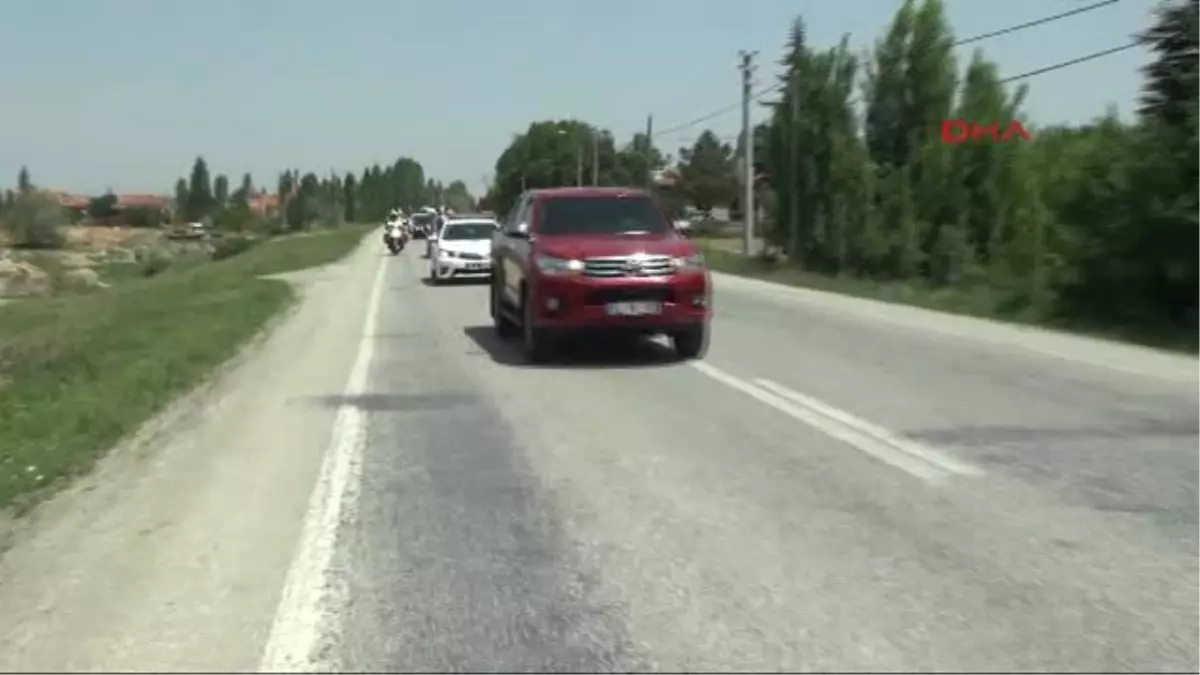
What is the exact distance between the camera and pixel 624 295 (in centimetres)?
1562

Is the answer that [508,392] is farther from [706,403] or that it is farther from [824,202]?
[824,202]

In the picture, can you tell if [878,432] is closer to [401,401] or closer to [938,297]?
[401,401]

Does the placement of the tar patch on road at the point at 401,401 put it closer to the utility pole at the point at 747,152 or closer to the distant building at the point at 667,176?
the utility pole at the point at 747,152

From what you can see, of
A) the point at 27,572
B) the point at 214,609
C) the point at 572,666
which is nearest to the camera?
the point at 572,666

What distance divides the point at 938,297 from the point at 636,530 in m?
24.1

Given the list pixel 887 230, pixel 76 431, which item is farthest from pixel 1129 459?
pixel 887 230

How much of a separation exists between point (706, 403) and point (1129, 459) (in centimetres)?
383

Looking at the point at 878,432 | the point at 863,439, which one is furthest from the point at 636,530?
the point at 878,432

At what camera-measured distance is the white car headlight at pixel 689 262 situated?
52.0ft

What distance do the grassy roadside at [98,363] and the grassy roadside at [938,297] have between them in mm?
10468

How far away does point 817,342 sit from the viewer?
61.5 feet

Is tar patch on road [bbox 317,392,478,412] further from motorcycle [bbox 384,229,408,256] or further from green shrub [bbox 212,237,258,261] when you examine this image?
green shrub [bbox 212,237,258,261]

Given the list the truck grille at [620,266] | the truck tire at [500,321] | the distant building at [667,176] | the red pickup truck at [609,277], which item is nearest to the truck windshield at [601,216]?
the red pickup truck at [609,277]

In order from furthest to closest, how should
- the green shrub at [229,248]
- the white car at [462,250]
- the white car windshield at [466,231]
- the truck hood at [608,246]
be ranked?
the green shrub at [229,248] < the white car windshield at [466,231] < the white car at [462,250] < the truck hood at [608,246]
